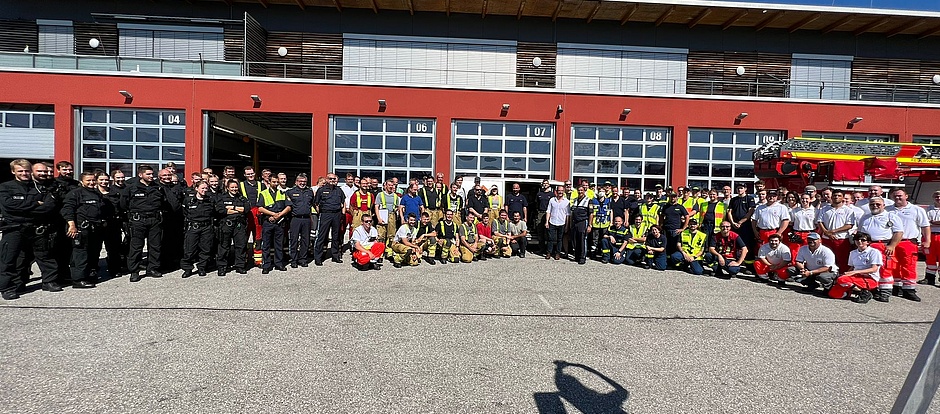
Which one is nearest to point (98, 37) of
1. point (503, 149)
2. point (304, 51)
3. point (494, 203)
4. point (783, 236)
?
point (304, 51)

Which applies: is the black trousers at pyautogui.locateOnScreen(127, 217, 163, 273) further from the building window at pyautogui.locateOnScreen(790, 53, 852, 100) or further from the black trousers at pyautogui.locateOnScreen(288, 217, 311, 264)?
the building window at pyautogui.locateOnScreen(790, 53, 852, 100)

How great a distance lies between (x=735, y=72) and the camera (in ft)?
64.0

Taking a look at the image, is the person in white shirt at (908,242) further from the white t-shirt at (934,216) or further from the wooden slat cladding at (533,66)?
the wooden slat cladding at (533,66)

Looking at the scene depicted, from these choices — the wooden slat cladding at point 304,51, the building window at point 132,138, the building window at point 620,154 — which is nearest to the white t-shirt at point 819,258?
the building window at point 620,154

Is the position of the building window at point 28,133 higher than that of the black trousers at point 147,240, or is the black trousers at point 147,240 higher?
the building window at point 28,133

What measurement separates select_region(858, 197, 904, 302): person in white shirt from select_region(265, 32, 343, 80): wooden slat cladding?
16698 mm

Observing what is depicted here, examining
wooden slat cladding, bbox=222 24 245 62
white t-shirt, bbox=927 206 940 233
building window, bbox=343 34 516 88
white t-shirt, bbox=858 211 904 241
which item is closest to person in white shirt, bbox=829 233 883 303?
white t-shirt, bbox=858 211 904 241

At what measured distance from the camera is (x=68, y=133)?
50.8ft

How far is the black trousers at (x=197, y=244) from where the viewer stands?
8.17 metres

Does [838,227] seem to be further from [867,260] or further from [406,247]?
[406,247]

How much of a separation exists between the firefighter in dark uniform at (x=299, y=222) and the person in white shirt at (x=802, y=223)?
8957mm

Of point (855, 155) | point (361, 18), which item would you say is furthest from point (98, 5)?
point (855, 155)

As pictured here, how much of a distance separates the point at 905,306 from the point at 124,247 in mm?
12245

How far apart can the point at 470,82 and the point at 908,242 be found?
14.1m
